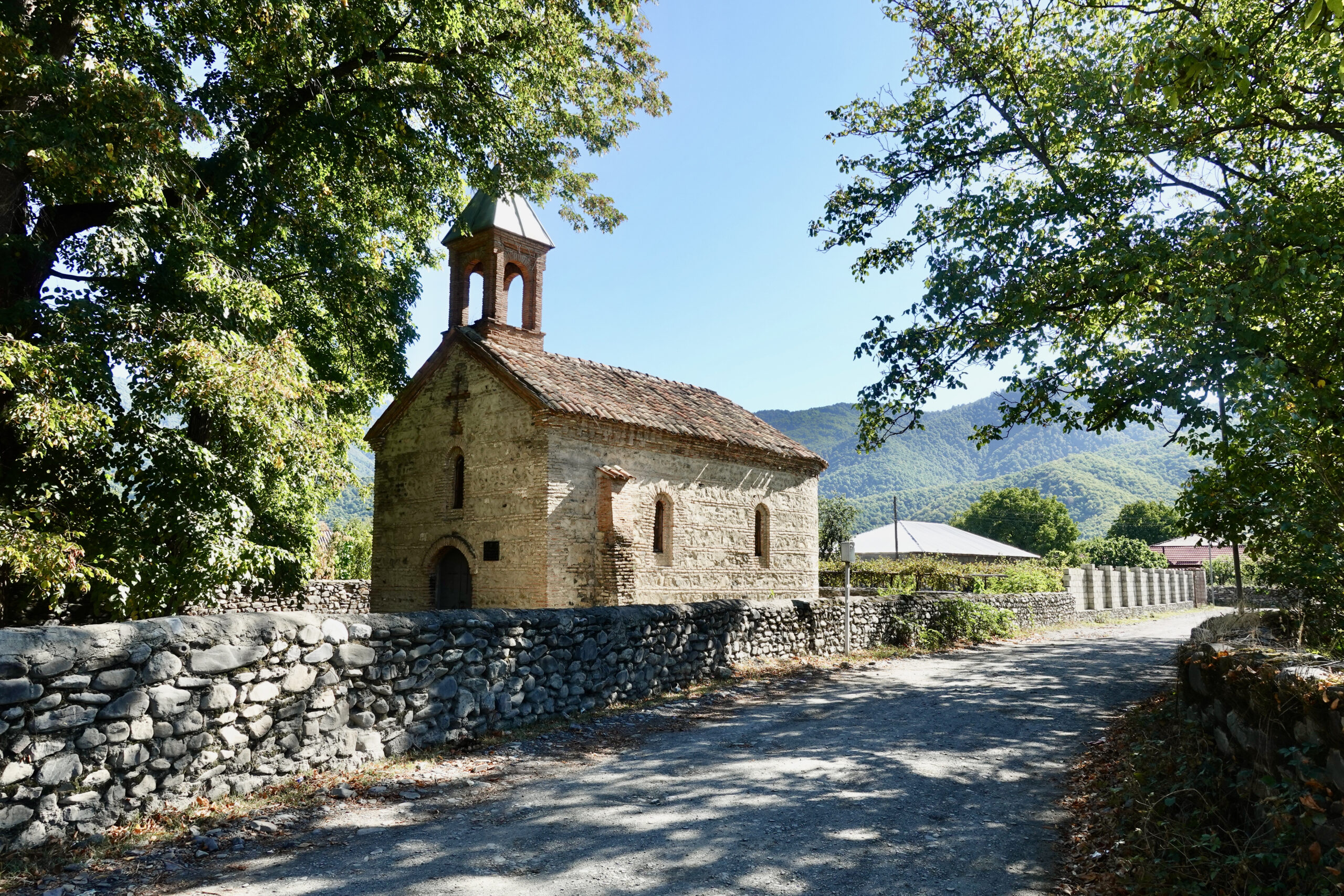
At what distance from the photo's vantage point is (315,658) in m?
6.91

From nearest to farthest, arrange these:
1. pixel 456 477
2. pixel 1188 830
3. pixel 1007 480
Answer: pixel 1188 830
pixel 456 477
pixel 1007 480

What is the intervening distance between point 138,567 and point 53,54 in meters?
7.59

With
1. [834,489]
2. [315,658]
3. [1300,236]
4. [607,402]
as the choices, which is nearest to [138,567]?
[315,658]

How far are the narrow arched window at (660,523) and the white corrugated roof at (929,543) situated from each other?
91.4 ft

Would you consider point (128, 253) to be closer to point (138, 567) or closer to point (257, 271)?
point (257, 271)

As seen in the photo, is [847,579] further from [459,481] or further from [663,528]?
[459,481]

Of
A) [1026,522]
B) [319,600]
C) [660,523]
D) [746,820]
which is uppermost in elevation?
[1026,522]

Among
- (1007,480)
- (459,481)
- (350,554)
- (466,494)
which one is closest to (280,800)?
(466,494)

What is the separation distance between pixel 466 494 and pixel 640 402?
16.3 ft

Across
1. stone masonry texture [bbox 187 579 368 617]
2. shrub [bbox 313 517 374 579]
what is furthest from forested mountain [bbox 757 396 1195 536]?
stone masonry texture [bbox 187 579 368 617]

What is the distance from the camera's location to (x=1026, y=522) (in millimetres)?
72562

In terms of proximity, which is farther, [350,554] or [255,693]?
[350,554]

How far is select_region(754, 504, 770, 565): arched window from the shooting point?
69.1 feet

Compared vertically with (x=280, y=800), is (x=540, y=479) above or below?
above
